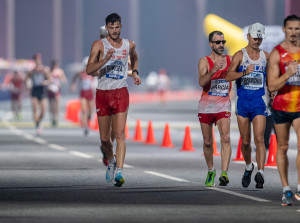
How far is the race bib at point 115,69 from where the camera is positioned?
47.5 feet

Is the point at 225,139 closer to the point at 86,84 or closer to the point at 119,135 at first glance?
the point at 119,135

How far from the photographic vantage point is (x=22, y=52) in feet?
276

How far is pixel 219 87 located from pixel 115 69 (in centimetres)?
141

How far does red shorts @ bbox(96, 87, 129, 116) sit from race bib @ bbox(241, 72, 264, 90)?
168 cm

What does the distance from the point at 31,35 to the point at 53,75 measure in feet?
164

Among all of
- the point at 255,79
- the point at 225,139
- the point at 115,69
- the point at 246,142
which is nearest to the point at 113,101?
the point at 115,69

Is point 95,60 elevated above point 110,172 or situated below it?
above

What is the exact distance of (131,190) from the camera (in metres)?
13.6

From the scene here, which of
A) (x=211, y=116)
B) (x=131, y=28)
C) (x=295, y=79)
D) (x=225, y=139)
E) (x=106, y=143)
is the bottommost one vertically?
(x=106, y=143)

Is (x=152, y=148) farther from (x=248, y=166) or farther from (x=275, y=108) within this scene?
(x=275, y=108)

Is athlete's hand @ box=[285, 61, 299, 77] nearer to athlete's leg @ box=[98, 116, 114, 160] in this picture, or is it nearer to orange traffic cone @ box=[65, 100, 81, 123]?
athlete's leg @ box=[98, 116, 114, 160]

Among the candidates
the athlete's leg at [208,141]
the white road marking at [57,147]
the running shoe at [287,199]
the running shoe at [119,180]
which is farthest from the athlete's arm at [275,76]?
the white road marking at [57,147]

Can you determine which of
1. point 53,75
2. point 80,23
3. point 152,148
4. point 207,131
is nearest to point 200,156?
point 152,148

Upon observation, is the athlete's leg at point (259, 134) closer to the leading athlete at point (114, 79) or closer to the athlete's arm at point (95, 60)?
the leading athlete at point (114, 79)
